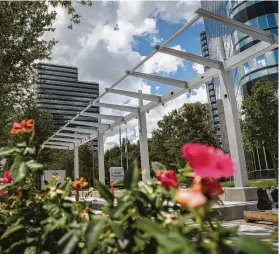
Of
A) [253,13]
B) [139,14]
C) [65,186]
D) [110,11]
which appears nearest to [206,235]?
[65,186]

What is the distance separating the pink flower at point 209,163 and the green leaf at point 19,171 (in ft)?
3.03

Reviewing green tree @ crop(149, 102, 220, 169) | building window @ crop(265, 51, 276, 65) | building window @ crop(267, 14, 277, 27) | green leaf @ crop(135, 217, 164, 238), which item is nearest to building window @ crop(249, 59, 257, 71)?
building window @ crop(265, 51, 276, 65)

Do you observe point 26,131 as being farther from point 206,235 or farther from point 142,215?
point 206,235

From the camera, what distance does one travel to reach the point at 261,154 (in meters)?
40.4

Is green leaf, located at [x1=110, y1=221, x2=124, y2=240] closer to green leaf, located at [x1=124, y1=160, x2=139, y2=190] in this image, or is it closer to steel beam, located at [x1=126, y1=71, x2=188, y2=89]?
green leaf, located at [x1=124, y1=160, x2=139, y2=190]

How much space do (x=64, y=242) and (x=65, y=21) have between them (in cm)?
833

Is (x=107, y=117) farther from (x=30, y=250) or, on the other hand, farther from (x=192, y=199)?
(x=192, y=199)

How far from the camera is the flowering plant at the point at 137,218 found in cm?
104

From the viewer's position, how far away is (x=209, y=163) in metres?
1.07

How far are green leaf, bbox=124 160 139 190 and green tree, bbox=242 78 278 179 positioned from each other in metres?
25.9

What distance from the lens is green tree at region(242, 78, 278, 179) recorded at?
25781 mm

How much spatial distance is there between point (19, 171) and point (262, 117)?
87.3ft

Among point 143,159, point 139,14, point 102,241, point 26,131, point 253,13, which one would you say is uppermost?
point 253,13

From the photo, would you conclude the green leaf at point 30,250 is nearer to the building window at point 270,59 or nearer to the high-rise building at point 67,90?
the building window at point 270,59
